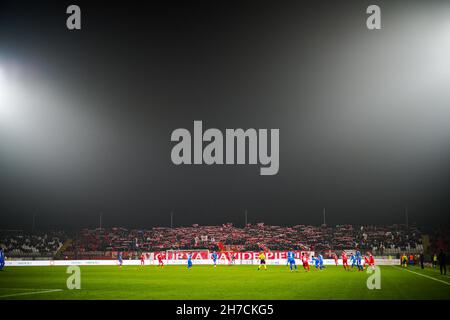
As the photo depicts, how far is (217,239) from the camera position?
65312mm

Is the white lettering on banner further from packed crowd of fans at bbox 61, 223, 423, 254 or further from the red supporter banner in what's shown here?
packed crowd of fans at bbox 61, 223, 423, 254

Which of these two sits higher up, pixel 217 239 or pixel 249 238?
pixel 249 238

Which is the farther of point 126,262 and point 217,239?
point 217,239

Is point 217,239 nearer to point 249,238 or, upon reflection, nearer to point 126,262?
point 249,238

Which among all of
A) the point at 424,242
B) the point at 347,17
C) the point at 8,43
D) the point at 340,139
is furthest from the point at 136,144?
the point at 424,242

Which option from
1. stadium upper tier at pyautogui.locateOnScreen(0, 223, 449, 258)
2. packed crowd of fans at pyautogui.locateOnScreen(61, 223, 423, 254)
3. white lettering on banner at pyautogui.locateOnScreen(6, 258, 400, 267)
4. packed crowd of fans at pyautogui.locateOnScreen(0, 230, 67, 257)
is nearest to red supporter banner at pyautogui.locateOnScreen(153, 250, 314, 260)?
white lettering on banner at pyautogui.locateOnScreen(6, 258, 400, 267)

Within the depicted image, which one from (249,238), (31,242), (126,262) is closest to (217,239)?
(249,238)

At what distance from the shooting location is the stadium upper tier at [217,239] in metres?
57.2

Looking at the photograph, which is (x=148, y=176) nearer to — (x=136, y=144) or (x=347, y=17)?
(x=136, y=144)

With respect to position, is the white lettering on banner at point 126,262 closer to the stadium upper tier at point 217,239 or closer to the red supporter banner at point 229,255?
the red supporter banner at point 229,255

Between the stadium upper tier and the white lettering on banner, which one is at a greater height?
the stadium upper tier

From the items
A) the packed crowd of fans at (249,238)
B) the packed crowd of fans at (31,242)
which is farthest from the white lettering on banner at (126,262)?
the packed crowd of fans at (31,242)

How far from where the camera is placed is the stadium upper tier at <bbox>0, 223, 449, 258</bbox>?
188 feet

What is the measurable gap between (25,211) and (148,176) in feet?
60.3
